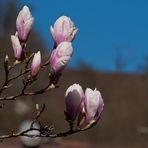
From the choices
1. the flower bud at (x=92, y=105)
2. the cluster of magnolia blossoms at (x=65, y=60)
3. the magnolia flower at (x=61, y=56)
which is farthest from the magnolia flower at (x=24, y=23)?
the flower bud at (x=92, y=105)

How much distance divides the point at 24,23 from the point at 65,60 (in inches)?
6.2

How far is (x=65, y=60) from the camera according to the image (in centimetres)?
161

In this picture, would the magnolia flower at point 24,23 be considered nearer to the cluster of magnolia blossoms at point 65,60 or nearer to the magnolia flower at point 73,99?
the cluster of magnolia blossoms at point 65,60

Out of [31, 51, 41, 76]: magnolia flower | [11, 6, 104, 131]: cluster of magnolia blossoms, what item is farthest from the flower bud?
[31, 51, 41, 76]: magnolia flower

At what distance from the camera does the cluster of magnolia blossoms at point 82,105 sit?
64.7 inches

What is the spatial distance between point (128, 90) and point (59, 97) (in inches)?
265

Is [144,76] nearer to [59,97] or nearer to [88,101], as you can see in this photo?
[59,97]

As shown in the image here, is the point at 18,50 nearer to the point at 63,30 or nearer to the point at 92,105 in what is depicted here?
the point at 63,30

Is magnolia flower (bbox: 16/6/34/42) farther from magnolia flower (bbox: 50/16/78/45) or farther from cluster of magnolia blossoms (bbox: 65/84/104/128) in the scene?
cluster of magnolia blossoms (bbox: 65/84/104/128)

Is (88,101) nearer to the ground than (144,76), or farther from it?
farther from it

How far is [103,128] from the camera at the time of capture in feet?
69.3

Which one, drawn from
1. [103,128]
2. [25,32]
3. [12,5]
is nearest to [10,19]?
[12,5]

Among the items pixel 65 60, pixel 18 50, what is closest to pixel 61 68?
pixel 65 60

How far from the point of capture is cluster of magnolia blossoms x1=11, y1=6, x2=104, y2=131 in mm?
1617
